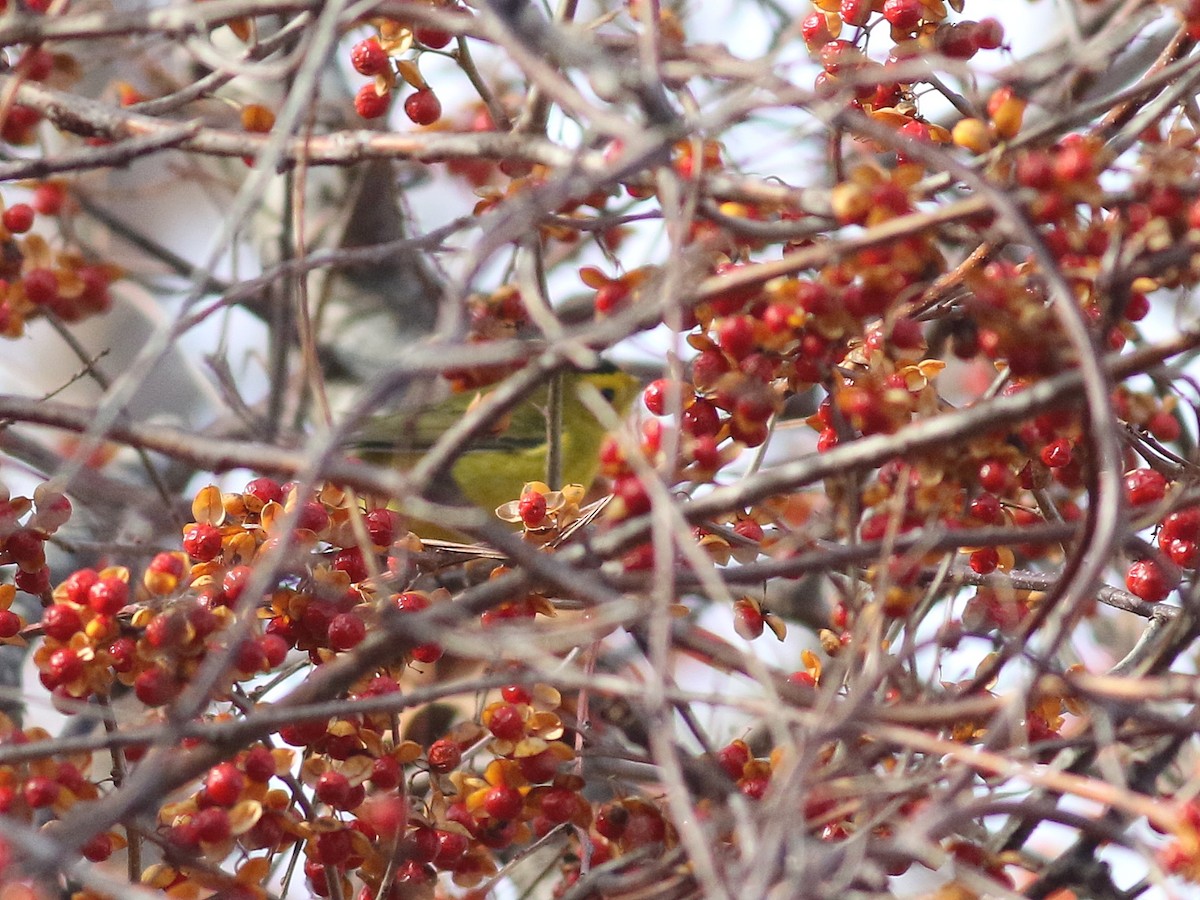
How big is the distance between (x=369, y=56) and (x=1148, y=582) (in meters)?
1.76

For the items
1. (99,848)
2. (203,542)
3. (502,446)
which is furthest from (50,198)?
(99,848)

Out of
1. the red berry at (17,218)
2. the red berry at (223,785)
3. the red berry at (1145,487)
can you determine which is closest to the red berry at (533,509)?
the red berry at (223,785)

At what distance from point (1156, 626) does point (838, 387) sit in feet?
3.35

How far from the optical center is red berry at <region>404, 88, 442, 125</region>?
2775mm

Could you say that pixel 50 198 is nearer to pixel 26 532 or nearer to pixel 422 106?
pixel 422 106

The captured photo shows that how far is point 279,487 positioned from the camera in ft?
8.48

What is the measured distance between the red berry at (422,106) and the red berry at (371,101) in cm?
5

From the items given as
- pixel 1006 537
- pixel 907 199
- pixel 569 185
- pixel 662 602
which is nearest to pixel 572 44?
pixel 569 185

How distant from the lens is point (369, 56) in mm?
2607

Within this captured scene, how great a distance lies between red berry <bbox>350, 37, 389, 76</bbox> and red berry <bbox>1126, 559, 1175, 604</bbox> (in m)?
1.71

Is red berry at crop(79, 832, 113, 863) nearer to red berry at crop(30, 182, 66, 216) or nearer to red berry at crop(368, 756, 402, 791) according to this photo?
red berry at crop(368, 756, 402, 791)

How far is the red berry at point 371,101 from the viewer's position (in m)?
2.71

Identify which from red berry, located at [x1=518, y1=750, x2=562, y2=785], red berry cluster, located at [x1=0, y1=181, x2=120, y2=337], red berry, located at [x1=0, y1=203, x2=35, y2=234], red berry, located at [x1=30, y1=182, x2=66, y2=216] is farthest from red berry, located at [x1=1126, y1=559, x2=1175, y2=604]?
red berry, located at [x1=30, y1=182, x2=66, y2=216]

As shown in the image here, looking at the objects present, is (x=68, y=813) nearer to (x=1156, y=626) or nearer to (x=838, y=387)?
(x=838, y=387)
